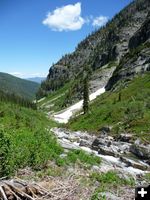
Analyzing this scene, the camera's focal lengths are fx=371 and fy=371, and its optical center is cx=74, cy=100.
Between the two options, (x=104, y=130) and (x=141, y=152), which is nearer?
(x=141, y=152)

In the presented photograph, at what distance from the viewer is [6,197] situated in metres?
15.0

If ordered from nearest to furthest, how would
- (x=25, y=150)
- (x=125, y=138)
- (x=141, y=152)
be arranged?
(x=25, y=150), (x=141, y=152), (x=125, y=138)

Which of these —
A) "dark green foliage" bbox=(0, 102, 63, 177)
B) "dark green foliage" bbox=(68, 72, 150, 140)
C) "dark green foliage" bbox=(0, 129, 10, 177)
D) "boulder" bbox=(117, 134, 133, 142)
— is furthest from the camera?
"dark green foliage" bbox=(68, 72, 150, 140)

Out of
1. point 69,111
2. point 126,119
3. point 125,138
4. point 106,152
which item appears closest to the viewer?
point 106,152

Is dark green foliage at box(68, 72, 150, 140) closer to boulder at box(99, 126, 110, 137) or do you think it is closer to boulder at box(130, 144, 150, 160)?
boulder at box(99, 126, 110, 137)

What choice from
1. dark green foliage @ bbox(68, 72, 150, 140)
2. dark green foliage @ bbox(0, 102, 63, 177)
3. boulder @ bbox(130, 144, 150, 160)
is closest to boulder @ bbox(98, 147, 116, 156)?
boulder @ bbox(130, 144, 150, 160)

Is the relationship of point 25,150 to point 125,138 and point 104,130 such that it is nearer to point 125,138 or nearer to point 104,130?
point 125,138

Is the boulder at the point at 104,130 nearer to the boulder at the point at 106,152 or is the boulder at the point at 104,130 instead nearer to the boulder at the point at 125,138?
the boulder at the point at 125,138

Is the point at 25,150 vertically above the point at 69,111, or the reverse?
the point at 25,150

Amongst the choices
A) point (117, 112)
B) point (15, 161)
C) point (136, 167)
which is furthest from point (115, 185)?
point (117, 112)

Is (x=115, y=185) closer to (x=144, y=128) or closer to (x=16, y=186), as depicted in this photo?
(x=16, y=186)

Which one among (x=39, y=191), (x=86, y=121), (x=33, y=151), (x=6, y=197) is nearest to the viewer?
(x=6, y=197)

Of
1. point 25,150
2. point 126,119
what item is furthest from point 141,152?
point 126,119

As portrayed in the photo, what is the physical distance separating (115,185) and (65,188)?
420 centimetres
